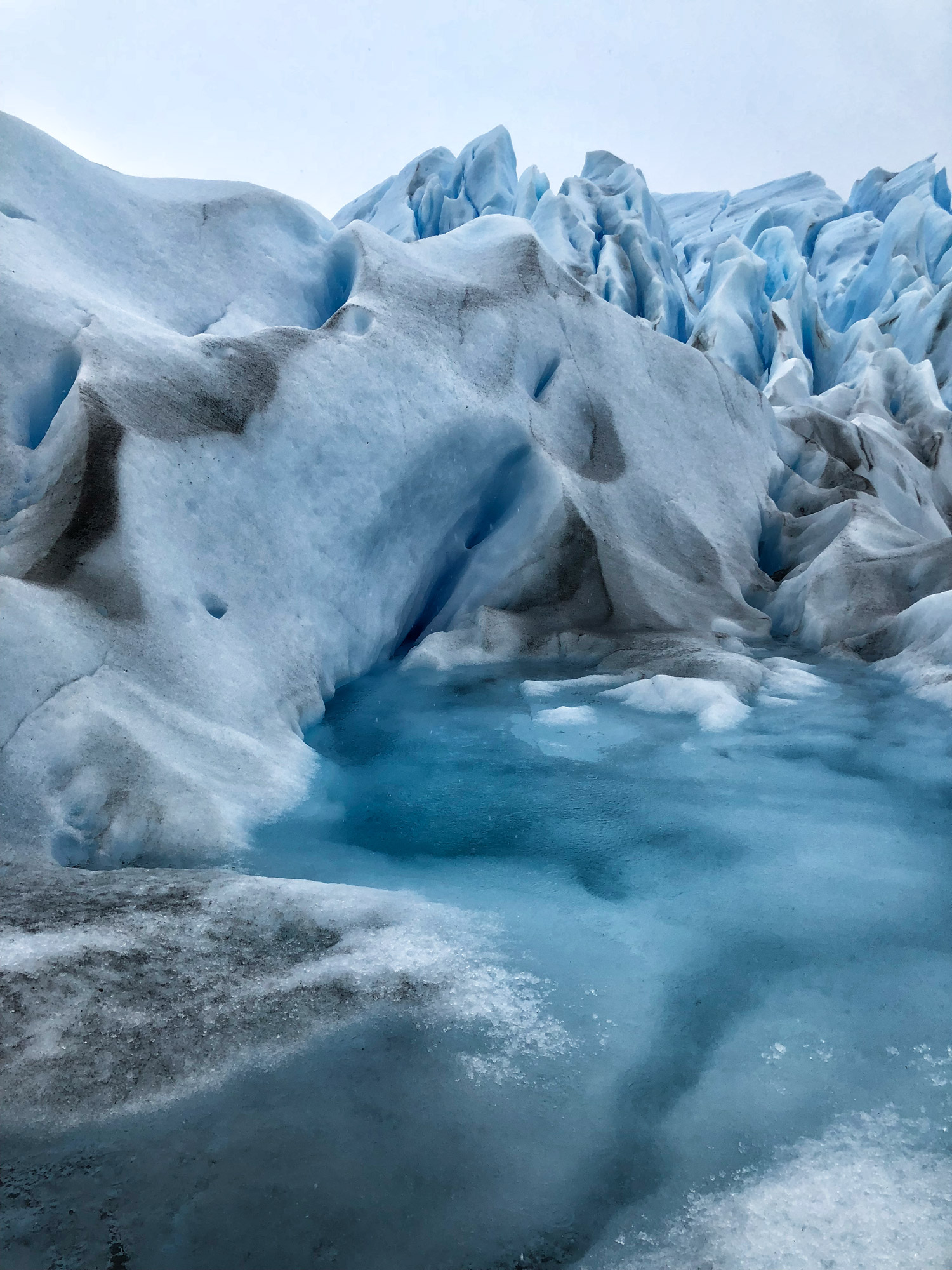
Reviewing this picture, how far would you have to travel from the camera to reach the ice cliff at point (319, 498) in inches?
132

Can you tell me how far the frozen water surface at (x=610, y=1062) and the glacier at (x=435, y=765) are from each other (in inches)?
0.5

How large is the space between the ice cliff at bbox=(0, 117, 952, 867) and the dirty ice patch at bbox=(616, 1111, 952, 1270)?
6.71ft

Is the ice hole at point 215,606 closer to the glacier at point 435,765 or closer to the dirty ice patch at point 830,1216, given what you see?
the glacier at point 435,765

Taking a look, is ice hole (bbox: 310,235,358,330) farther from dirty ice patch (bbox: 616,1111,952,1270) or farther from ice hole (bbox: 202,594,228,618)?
dirty ice patch (bbox: 616,1111,952,1270)

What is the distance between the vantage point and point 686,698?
15.5 ft

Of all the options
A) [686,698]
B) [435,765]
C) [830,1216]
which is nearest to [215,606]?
[435,765]

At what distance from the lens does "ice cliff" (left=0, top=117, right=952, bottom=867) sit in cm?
337

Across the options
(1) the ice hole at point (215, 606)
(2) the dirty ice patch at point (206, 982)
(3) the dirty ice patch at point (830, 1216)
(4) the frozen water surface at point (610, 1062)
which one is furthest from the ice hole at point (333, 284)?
(3) the dirty ice patch at point (830, 1216)

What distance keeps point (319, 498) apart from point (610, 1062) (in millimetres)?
3616

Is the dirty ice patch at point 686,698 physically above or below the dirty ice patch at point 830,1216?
above

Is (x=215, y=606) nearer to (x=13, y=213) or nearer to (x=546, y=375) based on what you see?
(x=13, y=213)

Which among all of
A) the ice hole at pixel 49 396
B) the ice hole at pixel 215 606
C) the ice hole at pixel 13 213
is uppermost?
the ice hole at pixel 13 213

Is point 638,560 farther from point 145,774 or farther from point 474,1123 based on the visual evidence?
point 474,1123

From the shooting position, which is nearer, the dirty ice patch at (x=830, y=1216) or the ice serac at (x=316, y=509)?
the dirty ice patch at (x=830, y=1216)
